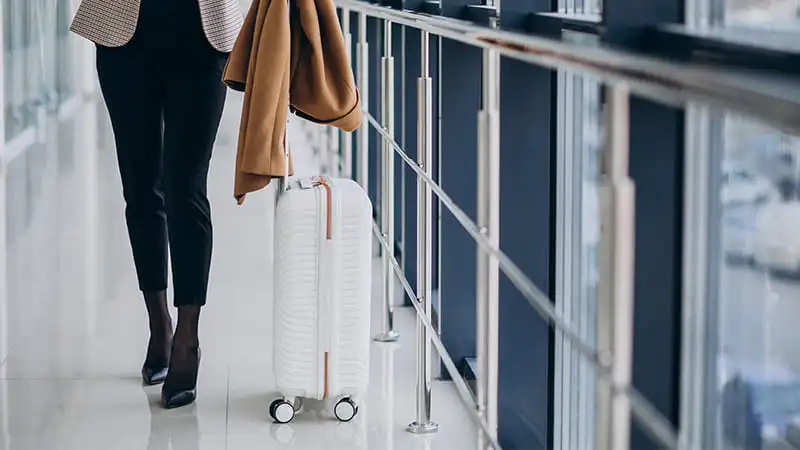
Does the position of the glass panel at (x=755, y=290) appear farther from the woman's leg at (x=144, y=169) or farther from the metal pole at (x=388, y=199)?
the metal pole at (x=388, y=199)

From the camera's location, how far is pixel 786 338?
3.69 ft

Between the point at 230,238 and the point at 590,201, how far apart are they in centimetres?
221

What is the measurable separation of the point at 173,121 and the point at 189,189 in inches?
5.0

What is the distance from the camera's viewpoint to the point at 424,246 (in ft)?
7.13

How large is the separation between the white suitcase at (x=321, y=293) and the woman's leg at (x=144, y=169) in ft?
0.93

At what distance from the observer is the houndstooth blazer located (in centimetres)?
216

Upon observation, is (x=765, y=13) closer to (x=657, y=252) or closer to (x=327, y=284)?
(x=657, y=252)

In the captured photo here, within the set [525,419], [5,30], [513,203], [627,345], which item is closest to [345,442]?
[525,419]

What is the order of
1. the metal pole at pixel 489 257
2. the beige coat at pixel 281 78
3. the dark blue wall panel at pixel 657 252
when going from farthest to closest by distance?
the beige coat at pixel 281 78
the metal pole at pixel 489 257
the dark blue wall panel at pixel 657 252

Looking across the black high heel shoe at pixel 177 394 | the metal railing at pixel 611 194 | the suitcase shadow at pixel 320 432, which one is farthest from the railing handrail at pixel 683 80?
the black high heel shoe at pixel 177 394

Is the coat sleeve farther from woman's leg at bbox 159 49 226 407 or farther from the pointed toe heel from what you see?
the pointed toe heel

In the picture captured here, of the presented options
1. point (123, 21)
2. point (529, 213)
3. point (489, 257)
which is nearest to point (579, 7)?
point (529, 213)

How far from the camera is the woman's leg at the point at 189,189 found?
7.22ft

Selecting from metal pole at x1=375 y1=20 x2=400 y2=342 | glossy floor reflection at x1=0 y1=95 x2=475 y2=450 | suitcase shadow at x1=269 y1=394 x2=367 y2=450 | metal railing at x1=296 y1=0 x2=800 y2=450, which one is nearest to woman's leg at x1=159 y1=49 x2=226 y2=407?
glossy floor reflection at x1=0 y1=95 x2=475 y2=450
